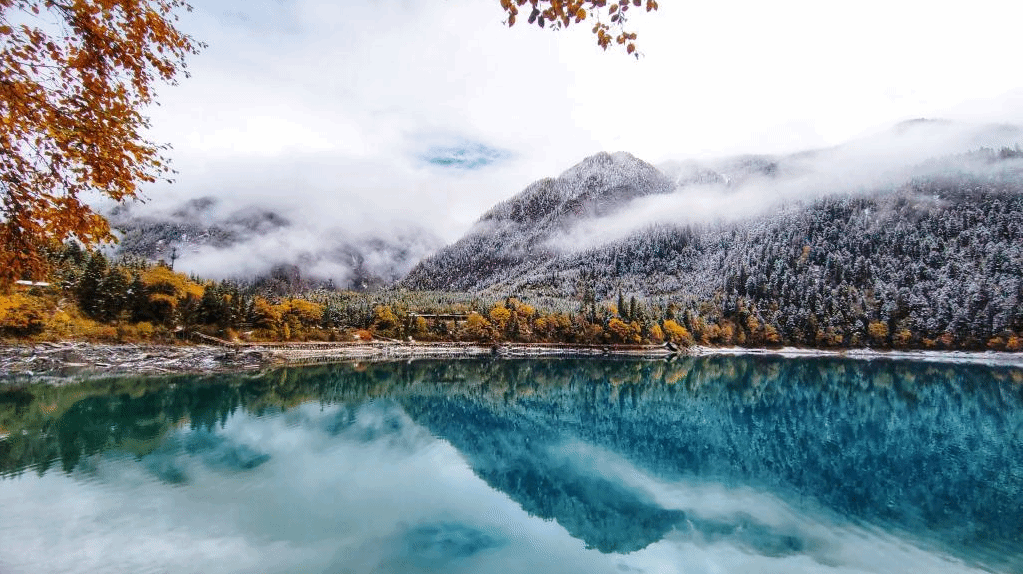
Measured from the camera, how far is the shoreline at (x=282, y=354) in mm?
51906

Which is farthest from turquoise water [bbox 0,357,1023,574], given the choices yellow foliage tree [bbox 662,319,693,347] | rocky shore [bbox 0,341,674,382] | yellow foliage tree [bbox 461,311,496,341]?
yellow foliage tree [bbox 662,319,693,347]

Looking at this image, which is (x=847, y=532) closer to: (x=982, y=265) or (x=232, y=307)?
(x=232, y=307)

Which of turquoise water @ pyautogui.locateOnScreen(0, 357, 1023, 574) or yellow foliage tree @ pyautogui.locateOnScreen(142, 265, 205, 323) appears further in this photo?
yellow foliage tree @ pyautogui.locateOnScreen(142, 265, 205, 323)

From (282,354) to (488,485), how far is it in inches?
2547

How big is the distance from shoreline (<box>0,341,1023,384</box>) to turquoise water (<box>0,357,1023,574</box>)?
1342 centimetres

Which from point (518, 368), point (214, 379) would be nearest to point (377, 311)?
point (518, 368)

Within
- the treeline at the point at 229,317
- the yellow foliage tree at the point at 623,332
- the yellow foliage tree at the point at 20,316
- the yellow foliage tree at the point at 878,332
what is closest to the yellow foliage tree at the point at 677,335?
the treeline at the point at 229,317

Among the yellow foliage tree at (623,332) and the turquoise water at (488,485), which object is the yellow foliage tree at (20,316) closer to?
the turquoise water at (488,485)

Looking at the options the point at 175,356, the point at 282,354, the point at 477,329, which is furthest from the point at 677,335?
the point at 175,356

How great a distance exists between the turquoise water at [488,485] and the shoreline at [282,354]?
13.4 meters

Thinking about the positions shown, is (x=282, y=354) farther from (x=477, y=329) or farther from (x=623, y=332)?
(x=623, y=332)

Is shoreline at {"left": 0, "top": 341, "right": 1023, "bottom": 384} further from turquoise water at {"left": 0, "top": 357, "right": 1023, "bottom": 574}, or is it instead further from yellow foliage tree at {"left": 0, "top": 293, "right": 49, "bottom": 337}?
turquoise water at {"left": 0, "top": 357, "right": 1023, "bottom": 574}

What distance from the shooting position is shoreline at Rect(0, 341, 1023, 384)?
5191cm

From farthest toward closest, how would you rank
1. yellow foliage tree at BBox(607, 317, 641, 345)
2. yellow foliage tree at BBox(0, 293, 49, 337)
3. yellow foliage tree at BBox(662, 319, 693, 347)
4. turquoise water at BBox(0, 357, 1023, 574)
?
yellow foliage tree at BBox(662, 319, 693, 347) < yellow foliage tree at BBox(607, 317, 641, 345) < yellow foliage tree at BBox(0, 293, 49, 337) < turquoise water at BBox(0, 357, 1023, 574)
